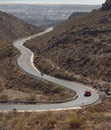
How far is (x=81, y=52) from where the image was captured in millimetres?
107938

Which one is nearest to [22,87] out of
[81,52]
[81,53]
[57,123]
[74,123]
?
[81,53]

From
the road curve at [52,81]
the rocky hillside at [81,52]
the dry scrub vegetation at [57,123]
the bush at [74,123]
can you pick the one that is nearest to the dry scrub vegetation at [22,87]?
the road curve at [52,81]

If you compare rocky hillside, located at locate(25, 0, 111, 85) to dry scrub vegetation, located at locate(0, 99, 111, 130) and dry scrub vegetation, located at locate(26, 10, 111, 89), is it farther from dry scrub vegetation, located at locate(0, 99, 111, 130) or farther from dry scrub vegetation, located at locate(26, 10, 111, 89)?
dry scrub vegetation, located at locate(0, 99, 111, 130)

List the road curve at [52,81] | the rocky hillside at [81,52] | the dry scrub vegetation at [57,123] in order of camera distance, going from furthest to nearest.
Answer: the rocky hillside at [81,52], the road curve at [52,81], the dry scrub vegetation at [57,123]

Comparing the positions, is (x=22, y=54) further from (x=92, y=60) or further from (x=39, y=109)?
(x=39, y=109)

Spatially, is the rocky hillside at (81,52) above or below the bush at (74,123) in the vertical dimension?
below

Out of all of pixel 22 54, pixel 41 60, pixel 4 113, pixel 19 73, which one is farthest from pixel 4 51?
pixel 4 113

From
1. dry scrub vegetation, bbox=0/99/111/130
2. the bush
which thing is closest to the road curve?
dry scrub vegetation, bbox=0/99/111/130

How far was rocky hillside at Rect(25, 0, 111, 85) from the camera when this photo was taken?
301 ft

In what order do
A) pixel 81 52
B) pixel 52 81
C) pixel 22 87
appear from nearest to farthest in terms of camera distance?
pixel 52 81 < pixel 22 87 < pixel 81 52

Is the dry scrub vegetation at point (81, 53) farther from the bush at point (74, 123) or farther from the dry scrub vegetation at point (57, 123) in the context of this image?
the bush at point (74, 123)

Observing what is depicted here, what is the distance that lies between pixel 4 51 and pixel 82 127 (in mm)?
109877

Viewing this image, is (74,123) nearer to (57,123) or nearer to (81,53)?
(57,123)

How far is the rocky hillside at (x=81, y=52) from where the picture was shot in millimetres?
91869
